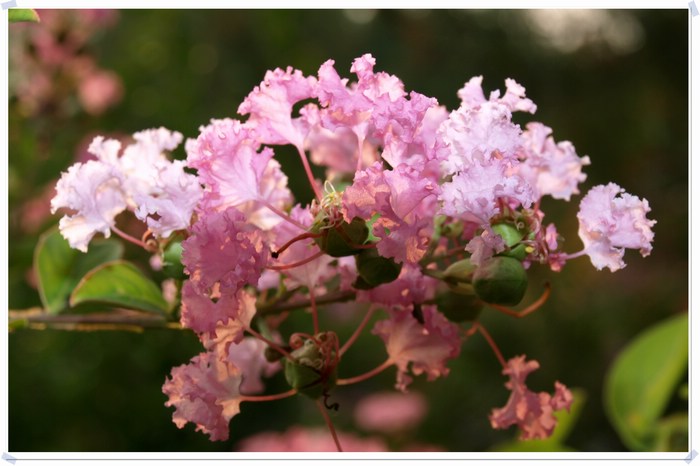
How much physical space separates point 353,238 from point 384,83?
9cm

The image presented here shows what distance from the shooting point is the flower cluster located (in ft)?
1.51

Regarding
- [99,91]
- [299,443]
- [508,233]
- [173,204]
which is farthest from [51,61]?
[508,233]

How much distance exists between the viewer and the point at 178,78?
5.82ft

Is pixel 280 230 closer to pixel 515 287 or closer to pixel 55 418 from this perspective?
Answer: pixel 515 287

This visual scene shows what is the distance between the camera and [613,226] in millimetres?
493

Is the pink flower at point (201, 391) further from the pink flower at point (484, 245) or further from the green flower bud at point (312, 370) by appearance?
the pink flower at point (484, 245)

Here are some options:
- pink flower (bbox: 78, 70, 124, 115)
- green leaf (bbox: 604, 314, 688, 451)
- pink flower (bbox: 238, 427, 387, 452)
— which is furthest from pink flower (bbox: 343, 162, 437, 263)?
pink flower (bbox: 78, 70, 124, 115)

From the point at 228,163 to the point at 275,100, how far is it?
0.17 ft

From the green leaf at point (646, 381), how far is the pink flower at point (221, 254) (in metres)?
0.65

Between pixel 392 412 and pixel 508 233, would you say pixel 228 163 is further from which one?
pixel 392 412

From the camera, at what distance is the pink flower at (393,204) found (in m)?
0.45

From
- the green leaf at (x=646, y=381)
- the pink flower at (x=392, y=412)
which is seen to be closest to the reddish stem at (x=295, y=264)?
the green leaf at (x=646, y=381)
